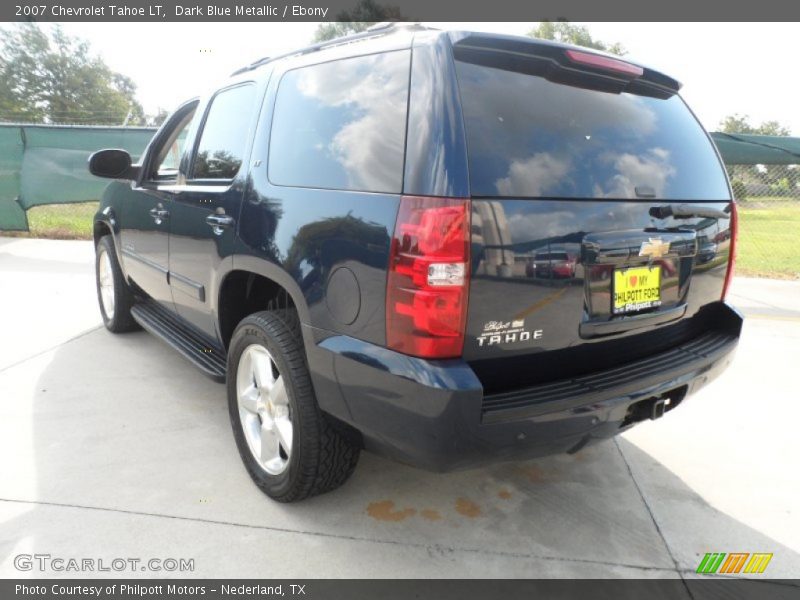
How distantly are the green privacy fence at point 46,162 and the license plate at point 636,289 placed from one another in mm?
10147

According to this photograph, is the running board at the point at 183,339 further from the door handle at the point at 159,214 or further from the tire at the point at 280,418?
the door handle at the point at 159,214

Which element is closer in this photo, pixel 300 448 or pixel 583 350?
pixel 583 350

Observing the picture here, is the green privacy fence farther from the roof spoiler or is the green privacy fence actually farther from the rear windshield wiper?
the rear windshield wiper

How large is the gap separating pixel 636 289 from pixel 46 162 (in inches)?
421

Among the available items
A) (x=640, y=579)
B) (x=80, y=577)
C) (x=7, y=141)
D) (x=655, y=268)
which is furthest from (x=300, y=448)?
(x=7, y=141)

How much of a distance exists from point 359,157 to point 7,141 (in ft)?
33.1

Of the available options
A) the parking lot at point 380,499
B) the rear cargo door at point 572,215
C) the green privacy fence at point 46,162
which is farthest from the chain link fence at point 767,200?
the green privacy fence at point 46,162

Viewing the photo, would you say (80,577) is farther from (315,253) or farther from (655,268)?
(655,268)

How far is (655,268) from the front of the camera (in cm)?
223

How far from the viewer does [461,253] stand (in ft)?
5.80

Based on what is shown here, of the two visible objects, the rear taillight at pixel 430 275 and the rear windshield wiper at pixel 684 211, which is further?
the rear windshield wiper at pixel 684 211

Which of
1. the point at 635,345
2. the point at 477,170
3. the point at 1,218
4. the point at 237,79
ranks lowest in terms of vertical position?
the point at 1,218

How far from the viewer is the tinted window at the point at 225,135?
289 cm

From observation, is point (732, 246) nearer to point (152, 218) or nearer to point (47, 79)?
point (152, 218)
